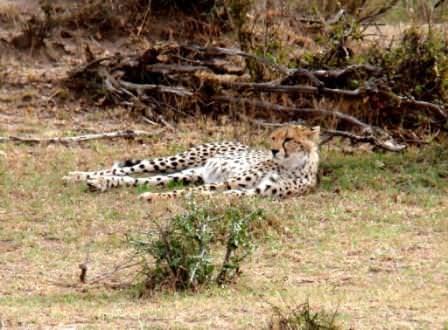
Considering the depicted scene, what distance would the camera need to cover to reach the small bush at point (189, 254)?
6148mm

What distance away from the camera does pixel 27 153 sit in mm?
9906

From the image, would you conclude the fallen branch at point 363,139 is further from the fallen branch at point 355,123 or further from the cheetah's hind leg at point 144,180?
the cheetah's hind leg at point 144,180

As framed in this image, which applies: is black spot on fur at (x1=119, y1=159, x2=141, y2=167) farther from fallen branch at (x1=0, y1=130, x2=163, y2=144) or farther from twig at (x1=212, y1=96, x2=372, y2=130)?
twig at (x1=212, y1=96, x2=372, y2=130)

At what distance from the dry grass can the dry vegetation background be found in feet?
0.06

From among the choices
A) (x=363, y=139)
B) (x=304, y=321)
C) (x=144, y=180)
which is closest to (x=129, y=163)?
(x=144, y=180)

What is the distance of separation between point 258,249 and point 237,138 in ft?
11.2

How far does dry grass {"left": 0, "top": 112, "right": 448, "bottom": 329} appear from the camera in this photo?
5.70m

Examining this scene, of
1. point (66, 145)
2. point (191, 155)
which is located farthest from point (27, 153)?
point (191, 155)

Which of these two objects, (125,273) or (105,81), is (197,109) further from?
(125,273)

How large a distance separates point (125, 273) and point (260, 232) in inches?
43.4

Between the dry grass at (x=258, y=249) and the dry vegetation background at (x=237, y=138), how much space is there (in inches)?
0.7

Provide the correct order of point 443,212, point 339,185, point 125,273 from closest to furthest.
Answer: point 125,273
point 443,212
point 339,185

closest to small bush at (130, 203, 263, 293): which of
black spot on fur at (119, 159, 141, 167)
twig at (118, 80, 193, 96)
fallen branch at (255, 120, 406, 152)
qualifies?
black spot on fur at (119, 159, 141, 167)

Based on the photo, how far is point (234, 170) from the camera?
29.9ft
